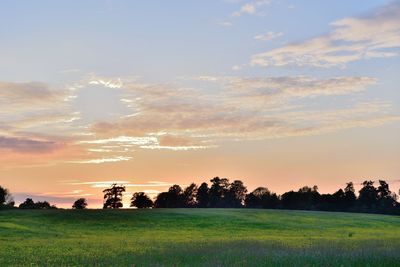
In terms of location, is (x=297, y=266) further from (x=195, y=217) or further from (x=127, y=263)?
(x=195, y=217)

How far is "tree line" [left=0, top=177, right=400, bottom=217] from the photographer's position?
147125 millimetres

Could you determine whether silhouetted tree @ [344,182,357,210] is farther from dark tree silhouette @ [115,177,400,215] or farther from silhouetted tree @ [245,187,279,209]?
silhouetted tree @ [245,187,279,209]

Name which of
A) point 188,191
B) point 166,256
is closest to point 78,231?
point 166,256

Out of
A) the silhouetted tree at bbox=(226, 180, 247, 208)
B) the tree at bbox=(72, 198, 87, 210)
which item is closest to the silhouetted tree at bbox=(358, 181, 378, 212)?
the silhouetted tree at bbox=(226, 180, 247, 208)

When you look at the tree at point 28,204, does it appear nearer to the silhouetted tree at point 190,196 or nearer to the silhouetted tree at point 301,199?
the silhouetted tree at point 190,196

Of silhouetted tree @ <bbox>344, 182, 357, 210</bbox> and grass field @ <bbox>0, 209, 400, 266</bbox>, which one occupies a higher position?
silhouetted tree @ <bbox>344, 182, 357, 210</bbox>

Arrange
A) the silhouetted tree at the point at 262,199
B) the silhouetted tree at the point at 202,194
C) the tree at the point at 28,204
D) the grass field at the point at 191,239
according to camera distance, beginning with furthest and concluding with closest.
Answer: the silhouetted tree at the point at 202,194 → the silhouetted tree at the point at 262,199 → the tree at the point at 28,204 → the grass field at the point at 191,239

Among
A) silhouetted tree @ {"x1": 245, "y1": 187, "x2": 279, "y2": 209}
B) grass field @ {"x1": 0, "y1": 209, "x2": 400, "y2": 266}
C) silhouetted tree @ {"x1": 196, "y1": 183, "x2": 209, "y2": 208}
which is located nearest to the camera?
grass field @ {"x1": 0, "y1": 209, "x2": 400, "y2": 266}

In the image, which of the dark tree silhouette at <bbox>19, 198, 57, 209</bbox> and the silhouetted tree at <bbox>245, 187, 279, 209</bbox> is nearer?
the dark tree silhouette at <bbox>19, 198, 57, 209</bbox>

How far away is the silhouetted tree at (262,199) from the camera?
15612cm

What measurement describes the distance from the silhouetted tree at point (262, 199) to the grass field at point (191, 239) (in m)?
62.1

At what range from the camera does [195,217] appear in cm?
8000

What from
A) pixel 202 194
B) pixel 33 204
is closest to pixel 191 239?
pixel 33 204

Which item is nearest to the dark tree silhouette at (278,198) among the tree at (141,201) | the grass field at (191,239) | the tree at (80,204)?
the tree at (141,201)
